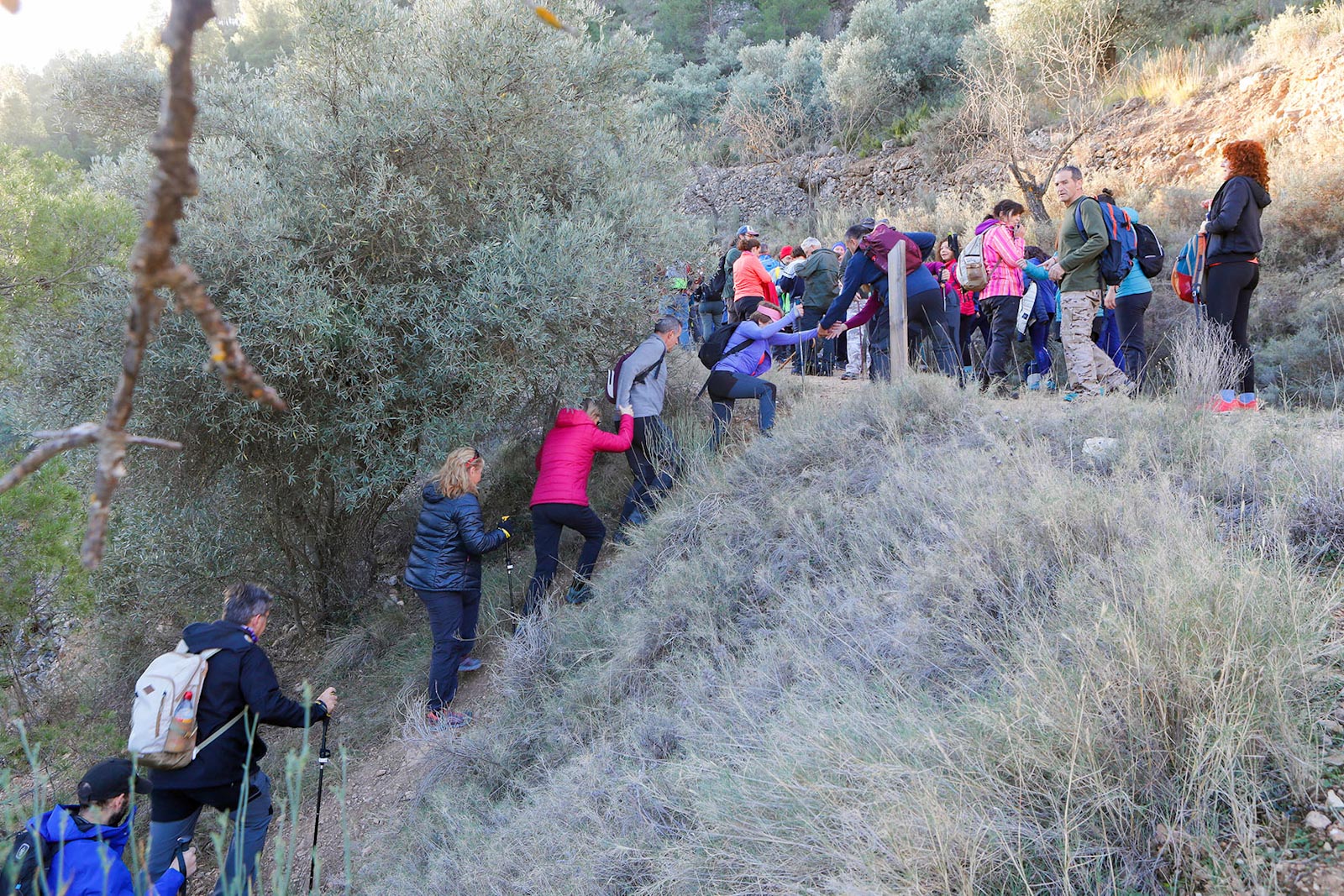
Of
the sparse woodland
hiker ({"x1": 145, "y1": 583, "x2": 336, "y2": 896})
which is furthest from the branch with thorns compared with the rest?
hiker ({"x1": 145, "y1": 583, "x2": 336, "y2": 896})

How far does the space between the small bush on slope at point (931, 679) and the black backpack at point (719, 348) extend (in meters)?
1.57

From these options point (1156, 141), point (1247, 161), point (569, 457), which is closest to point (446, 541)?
point (569, 457)

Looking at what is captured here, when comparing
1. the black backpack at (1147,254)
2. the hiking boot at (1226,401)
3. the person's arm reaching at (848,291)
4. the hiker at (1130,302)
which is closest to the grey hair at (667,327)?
the person's arm reaching at (848,291)

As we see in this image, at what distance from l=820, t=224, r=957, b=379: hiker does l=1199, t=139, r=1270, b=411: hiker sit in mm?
2103

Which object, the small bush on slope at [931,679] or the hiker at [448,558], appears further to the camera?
the hiker at [448,558]

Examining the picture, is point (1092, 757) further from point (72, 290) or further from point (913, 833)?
point (72, 290)

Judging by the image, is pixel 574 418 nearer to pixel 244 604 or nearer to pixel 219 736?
pixel 244 604

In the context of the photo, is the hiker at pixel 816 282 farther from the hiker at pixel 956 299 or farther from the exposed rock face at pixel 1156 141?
the exposed rock face at pixel 1156 141

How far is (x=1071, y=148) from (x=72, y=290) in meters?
15.5

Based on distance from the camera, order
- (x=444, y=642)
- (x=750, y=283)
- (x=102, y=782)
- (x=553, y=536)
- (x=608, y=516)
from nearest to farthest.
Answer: (x=102, y=782)
(x=444, y=642)
(x=553, y=536)
(x=608, y=516)
(x=750, y=283)

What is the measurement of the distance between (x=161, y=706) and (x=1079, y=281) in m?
7.26

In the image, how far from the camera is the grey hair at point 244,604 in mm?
4648

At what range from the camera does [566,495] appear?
7.01 meters

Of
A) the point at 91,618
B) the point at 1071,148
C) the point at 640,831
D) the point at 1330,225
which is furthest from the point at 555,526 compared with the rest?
the point at 1071,148
